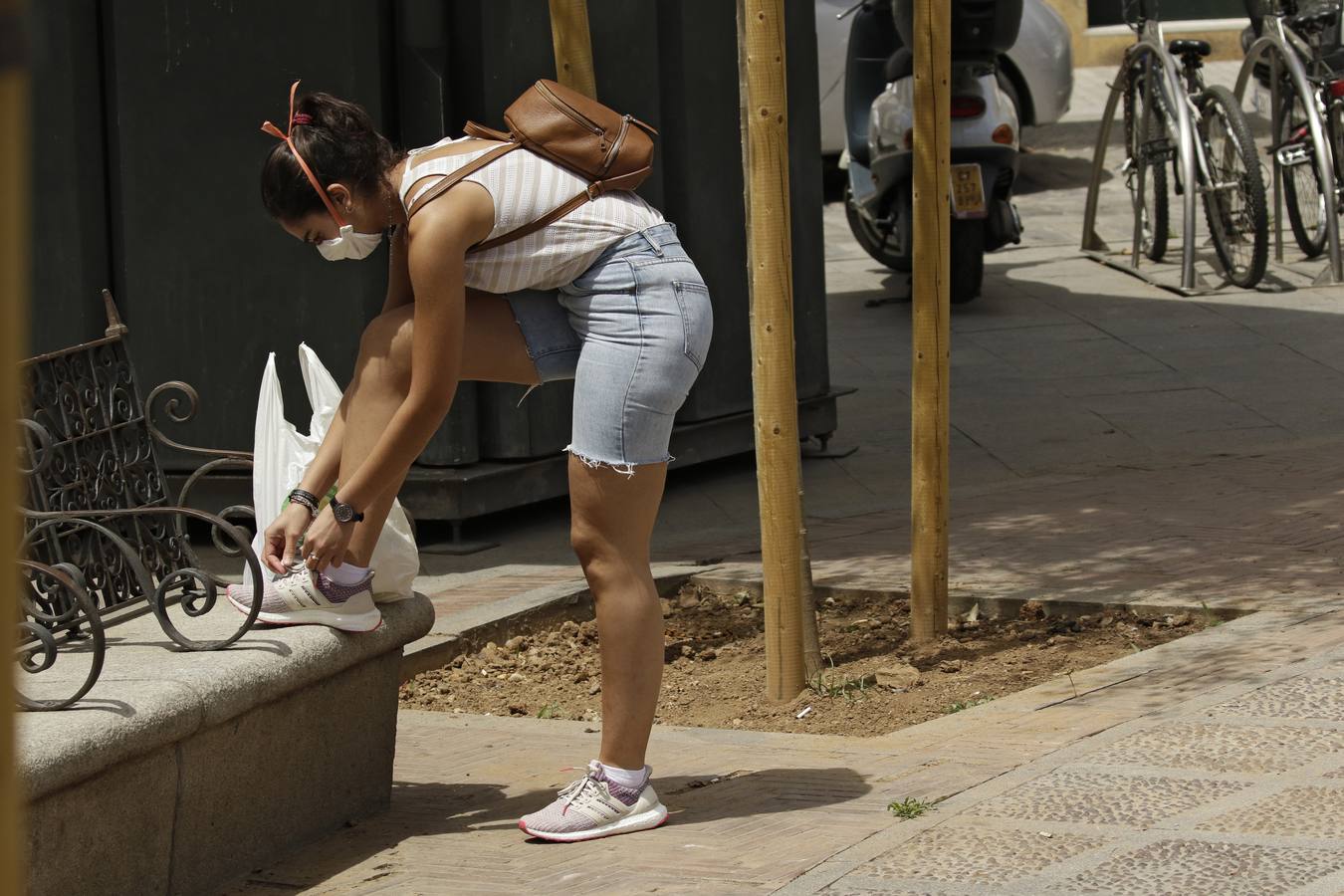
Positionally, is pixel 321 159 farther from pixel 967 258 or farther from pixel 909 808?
pixel 967 258

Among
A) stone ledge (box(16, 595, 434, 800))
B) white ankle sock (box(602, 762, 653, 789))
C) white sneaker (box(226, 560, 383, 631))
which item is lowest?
white ankle sock (box(602, 762, 653, 789))

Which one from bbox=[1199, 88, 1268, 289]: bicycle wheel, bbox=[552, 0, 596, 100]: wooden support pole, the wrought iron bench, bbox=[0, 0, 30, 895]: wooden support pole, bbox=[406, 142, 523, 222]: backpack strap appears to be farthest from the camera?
bbox=[1199, 88, 1268, 289]: bicycle wheel

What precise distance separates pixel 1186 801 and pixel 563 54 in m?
2.66

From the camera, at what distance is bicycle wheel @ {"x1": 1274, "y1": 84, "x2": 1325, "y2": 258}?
11.3 m

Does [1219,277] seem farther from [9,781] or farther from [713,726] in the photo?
[9,781]

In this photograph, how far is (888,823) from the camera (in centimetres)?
363

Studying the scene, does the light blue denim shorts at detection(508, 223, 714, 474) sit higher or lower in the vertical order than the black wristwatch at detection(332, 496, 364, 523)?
higher

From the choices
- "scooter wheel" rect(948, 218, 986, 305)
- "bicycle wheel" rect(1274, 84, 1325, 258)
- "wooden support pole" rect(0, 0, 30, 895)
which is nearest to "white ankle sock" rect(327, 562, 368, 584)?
"wooden support pole" rect(0, 0, 30, 895)

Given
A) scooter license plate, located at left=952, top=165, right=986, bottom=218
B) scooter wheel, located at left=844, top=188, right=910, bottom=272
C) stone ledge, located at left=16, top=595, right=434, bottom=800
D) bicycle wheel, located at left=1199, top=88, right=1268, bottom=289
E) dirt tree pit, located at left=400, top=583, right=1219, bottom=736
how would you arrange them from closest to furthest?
stone ledge, located at left=16, top=595, right=434, bottom=800, dirt tree pit, located at left=400, top=583, right=1219, bottom=736, scooter license plate, located at left=952, top=165, right=986, bottom=218, bicycle wheel, located at left=1199, top=88, right=1268, bottom=289, scooter wheel, located at left=844, top=188, right=910, bottom=272

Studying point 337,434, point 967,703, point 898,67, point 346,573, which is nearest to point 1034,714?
point 967,703

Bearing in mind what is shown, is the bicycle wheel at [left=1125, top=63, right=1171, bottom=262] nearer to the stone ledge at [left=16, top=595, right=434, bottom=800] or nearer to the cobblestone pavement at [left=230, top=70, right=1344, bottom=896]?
the cobblestone pavement at [left=230, top=70, right=1344, bottom=896]

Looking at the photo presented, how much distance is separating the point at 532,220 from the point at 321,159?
0.42 meters

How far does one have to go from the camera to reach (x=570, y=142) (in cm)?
369

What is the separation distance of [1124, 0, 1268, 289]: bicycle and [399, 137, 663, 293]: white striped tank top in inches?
306
